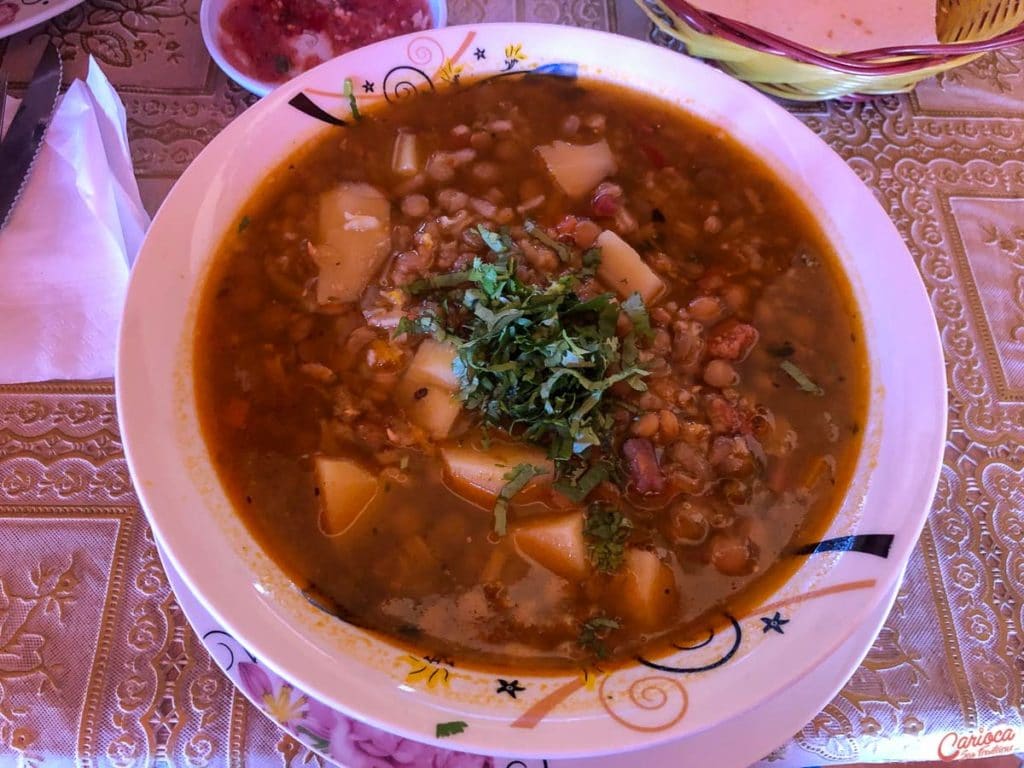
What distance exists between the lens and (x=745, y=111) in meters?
2.66

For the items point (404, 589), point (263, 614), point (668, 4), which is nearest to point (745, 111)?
point (668, 4)

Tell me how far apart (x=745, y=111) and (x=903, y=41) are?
995 mm

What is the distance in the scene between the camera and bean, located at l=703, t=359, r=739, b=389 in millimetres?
2330

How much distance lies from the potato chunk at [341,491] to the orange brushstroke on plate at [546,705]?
71 cm

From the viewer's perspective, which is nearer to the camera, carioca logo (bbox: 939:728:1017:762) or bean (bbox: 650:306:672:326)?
carioca logo (bbox: 939:728:1017:762)

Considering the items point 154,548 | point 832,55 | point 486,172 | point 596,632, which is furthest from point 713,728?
point 832,55

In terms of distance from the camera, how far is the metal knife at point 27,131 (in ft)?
8.27

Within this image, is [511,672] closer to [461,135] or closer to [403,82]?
[461,135]

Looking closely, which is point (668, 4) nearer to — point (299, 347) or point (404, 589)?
point (299, 347)

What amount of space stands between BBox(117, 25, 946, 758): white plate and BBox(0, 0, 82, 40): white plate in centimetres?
126

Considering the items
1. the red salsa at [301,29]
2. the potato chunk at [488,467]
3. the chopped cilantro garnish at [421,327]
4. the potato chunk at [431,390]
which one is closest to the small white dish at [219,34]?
the red salsa at [301,29]

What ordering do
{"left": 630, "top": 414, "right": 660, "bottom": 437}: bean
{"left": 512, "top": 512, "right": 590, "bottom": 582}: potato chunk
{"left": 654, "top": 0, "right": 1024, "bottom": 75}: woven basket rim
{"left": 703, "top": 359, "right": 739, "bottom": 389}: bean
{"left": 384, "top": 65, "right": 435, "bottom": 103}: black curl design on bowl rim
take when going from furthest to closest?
{"left": 384, "top": 65, "right": 435, "bottom": 103}: black curl design on bowl rim, {"left": 654, "top": 0, "right": 1024, "bottom": 75}: woven basket rim, {"left": 703, "top": 359, "right": 739, "bottom": 389}: bean, {"left": 630, "top": 414, "right": 660, "bottom": 437}: bean, {"left": 512, "top": 512, "right": 590, "bottom": 582}: potato chunk

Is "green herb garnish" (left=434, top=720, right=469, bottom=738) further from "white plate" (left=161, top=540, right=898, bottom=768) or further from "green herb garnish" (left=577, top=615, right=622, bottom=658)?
"green herb garnish" (left=577, top=615, right=622, bottom=658)

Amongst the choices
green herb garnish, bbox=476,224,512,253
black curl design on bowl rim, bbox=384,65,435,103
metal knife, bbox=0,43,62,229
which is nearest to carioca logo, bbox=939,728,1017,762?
green herb garnish, bbox=476,224,512,253
